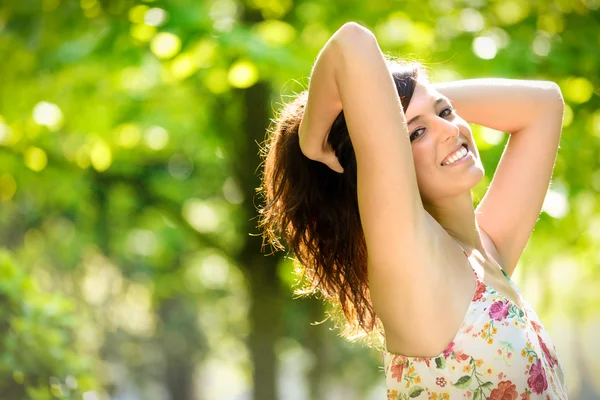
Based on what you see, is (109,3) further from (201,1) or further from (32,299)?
(32,299)

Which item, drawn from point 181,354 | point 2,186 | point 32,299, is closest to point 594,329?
point 181,354

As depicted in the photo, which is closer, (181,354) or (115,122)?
(115,122)

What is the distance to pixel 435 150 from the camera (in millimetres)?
2197

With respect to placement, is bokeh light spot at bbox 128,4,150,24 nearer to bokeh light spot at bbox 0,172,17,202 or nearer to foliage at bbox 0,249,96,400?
foliage at bbox 0,249,96,400

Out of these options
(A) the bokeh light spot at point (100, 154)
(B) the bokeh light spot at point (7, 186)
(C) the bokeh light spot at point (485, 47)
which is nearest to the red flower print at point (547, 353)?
(C) the bokeh light spot at point (485, 47)

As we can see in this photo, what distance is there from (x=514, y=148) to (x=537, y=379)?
3.13ft

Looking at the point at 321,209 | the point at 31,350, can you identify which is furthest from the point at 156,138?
the point at 321,209

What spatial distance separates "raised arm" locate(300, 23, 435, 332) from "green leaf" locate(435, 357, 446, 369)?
0.13 meters

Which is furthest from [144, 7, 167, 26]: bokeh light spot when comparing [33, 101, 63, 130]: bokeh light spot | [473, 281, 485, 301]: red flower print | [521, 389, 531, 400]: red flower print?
[521, 389, 531, 400]: red flower print

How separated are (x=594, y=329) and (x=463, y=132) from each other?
74.0ft

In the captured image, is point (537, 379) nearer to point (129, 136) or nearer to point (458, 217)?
point (458, 217)

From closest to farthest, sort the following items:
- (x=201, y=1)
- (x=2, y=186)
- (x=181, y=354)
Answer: (x=201, y=1)
(x=2, y=186)
(x=181, y=354)

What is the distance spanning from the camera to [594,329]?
2308cm

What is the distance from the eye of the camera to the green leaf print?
2006 millimetres
